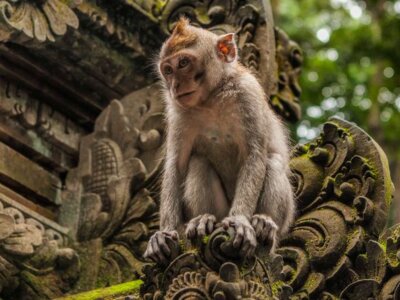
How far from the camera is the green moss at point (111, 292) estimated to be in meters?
11.1

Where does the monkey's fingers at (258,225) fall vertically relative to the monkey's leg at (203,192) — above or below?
below

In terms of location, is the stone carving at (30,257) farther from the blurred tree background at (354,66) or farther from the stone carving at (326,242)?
the blurred tree background at (354,66)

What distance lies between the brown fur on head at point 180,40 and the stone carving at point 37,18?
1.62 m

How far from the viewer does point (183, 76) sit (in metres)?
11.0

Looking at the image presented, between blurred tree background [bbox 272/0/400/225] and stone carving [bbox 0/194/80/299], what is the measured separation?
14.8 metres

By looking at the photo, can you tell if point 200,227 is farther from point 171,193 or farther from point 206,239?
point 171,193

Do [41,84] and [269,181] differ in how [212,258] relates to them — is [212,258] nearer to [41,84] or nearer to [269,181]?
[269,181]

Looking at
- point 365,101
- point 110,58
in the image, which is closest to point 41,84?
point 110,58

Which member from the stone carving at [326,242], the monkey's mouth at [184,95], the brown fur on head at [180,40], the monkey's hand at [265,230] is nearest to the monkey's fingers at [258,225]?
the monkey's hand at [265,230]

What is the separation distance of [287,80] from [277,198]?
10.1 ft

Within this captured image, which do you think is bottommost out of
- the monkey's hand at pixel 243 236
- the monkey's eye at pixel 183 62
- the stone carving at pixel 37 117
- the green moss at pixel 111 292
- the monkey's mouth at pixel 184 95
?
the monkey's hand at pixel 243 236

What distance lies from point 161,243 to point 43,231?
8.89 ft

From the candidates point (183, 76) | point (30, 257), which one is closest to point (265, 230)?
Result: point (183, 76)

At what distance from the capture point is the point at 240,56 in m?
12.9
